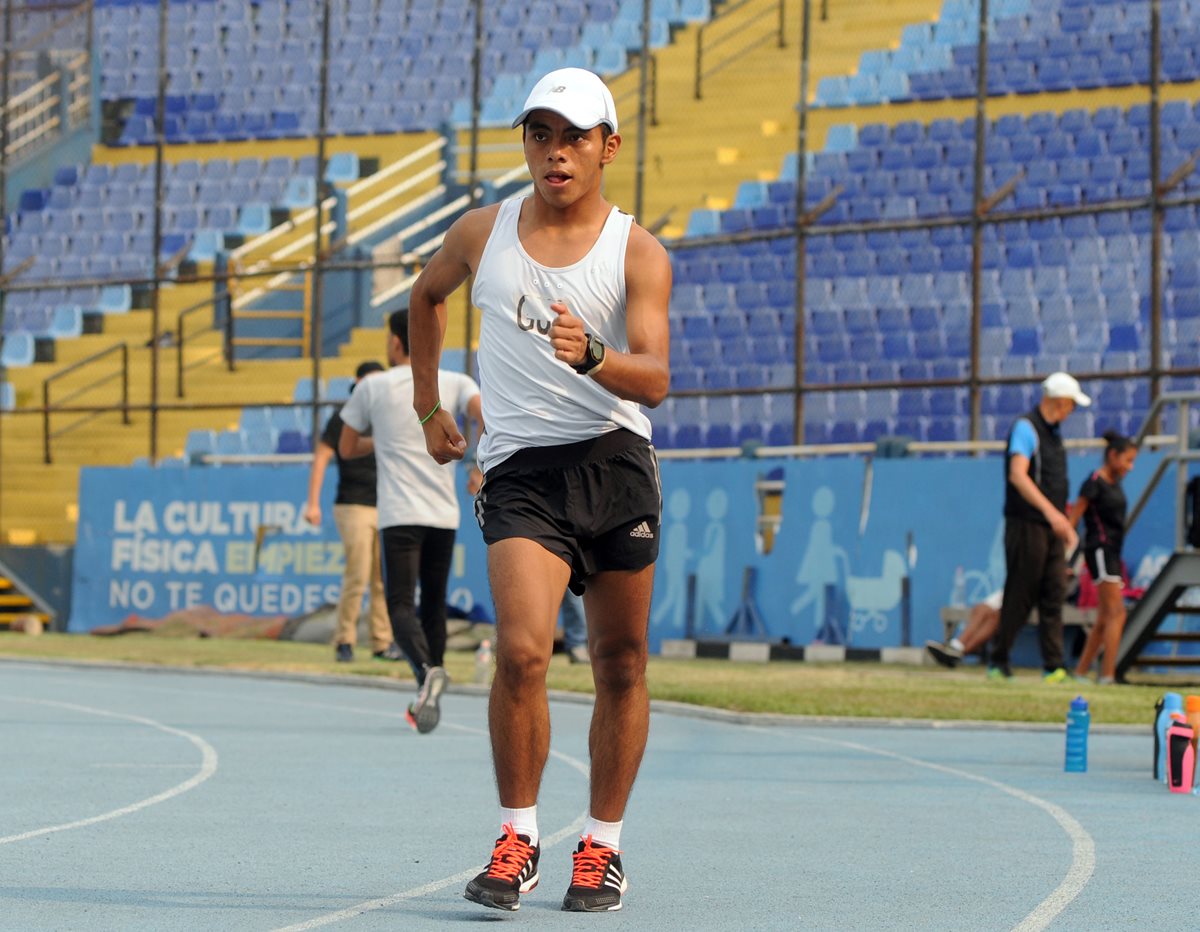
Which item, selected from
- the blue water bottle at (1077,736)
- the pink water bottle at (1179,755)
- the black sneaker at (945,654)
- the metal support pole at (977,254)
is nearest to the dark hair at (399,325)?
the blue water bottle at (1077,736)

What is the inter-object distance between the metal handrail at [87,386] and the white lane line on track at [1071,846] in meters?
16.8

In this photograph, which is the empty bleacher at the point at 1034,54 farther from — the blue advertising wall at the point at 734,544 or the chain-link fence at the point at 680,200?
the blue advertising wall at the point at 734,544

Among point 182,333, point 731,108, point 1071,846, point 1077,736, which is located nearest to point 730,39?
point 731,108

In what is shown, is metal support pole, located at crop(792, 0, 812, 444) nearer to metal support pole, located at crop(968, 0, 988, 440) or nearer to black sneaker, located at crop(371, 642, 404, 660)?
metal support pole, located at crop(968, 0, 988, 440)

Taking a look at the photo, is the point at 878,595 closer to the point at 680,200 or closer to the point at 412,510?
the point at 412,510

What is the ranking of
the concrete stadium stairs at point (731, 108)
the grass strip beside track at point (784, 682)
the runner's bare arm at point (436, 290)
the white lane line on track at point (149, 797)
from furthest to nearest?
1. the concrete stadium stairs at point (731, 108)
2. the grass strip beside track at point (784, 682)
3. the white lane line on track at point (149, 797)
4. the runner's bare arm at point (436, 290)

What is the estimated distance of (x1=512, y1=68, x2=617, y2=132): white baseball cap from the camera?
5746 mm

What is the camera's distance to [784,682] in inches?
611

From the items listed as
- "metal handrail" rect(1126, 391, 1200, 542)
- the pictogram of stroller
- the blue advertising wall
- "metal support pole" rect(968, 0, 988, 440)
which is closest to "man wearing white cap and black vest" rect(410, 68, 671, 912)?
"metal handrail" rect(1126, 391, 1200, 542)

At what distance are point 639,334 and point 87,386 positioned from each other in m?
24.1

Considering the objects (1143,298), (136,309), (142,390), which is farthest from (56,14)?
(1143,298)

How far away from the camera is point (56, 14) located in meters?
35.2

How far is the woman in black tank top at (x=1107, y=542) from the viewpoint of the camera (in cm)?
1561

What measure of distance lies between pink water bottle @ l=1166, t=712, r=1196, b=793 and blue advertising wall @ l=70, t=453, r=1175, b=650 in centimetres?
832
